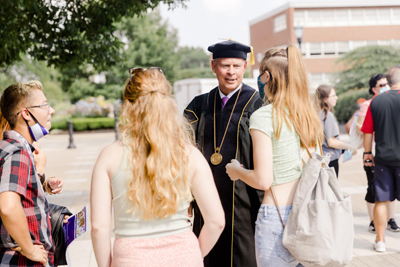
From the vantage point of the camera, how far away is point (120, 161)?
198cm

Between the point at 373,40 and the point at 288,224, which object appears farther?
the point at 373,40

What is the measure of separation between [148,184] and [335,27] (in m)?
52.2

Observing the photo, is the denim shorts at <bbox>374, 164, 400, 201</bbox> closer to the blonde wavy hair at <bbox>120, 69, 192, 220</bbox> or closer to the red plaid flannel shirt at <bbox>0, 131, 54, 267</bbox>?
the blonde wavy hair at <bbox>120, 69, 192, 220</bbox>

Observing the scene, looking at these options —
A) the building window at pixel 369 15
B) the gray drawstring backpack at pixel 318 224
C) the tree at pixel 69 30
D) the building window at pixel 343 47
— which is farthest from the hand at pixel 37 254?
the building window at pixel 369 15

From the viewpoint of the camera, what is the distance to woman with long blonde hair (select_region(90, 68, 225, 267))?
1963 mm

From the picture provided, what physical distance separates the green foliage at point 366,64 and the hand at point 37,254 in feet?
114

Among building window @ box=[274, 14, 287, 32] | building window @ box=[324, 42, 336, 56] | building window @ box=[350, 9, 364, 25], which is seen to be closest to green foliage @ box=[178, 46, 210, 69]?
building window @ box=[274, 14, 287, 32]

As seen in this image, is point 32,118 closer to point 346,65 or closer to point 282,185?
point 282,185

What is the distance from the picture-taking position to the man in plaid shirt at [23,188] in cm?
220

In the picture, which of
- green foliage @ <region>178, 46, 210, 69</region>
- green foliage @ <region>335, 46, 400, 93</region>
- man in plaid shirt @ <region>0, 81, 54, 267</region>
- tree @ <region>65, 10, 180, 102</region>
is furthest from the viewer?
green foliage @ <region>178, 46, 210, 69</region>

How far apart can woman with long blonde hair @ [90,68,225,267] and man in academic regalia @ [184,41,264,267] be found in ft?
3.68

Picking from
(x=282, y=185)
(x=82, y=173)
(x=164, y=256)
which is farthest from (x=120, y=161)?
(x=82, y=173)

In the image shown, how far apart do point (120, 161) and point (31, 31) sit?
625cm

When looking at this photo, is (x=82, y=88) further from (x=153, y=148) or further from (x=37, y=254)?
(x=153, y=148)
